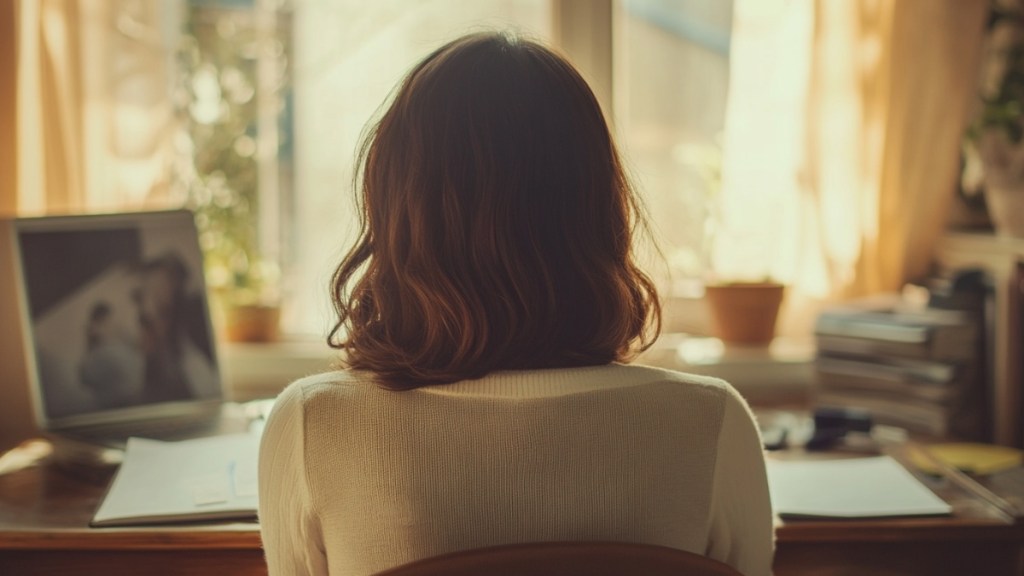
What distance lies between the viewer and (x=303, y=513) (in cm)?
99

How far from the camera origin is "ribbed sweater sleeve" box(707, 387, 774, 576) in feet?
3.29

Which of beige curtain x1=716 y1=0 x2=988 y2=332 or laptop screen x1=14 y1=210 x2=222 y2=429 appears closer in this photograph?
laptop screen x1=14 y1=210 x2=222 y2=429

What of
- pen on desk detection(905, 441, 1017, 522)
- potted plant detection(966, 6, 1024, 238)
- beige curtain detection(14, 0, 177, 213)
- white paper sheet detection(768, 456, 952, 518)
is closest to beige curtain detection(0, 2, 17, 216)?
beige curtain detection(14, 0, 177, 213)

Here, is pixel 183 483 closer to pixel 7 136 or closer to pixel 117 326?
pixel 117 326

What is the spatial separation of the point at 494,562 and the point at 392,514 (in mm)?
162

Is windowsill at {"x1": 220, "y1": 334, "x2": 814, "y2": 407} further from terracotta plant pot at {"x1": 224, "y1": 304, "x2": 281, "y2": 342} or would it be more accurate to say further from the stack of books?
the stack of books

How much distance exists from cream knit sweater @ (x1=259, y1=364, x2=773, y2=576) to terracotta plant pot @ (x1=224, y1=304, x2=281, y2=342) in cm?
124

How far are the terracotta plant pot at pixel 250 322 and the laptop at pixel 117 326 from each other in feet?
1.20

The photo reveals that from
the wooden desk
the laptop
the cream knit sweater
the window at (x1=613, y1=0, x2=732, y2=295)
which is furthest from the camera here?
the window at (x1=613, y1=0, x2=732, y2=295)

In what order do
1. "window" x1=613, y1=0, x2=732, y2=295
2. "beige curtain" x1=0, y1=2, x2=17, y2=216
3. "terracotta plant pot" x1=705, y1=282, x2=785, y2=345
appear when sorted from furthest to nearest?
"window" x1=613, y1=0, x2=732, y2=295
"terracotta plant pot" x1=705, y1=282, x2=785, y2=345
"beige curtain" x1=0, y1=2, x2=17, y2=216

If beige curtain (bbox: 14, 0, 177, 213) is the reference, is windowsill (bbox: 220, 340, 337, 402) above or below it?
below

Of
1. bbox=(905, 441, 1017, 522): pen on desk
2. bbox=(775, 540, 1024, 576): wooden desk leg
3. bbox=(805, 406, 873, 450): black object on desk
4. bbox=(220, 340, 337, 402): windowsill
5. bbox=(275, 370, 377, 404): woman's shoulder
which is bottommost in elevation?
bbox=(775, 540, 1024, 576): wooden desk leg

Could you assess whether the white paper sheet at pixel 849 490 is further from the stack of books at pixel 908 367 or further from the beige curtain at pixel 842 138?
the beige curtain at pixel 842 138

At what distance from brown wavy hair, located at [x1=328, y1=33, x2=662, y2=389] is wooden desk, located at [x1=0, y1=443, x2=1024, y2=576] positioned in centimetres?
46
